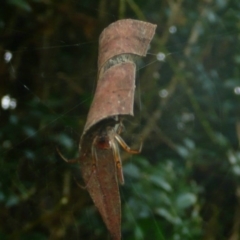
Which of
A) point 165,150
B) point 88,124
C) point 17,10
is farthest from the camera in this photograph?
point 165,150

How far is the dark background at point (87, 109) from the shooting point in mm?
982

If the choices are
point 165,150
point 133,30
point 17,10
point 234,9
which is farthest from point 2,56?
point 133,30

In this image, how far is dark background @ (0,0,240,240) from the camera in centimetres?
98

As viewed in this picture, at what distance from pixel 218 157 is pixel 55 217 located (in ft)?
1.23

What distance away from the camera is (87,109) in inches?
37.2

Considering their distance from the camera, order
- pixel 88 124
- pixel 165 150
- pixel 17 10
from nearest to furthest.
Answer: pixel 88 124 < pixel 17 10 < pixel 165 150

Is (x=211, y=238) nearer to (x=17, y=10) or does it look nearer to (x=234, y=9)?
(x=234, y=9)

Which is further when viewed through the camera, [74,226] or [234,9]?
[234,9]

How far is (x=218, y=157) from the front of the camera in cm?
121

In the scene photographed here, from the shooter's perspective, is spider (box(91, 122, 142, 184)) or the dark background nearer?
spider (box(91, 122, 142, 184))

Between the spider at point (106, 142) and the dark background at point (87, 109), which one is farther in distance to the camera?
the dark background at point (87, 109)

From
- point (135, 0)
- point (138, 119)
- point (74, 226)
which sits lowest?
point (74, 226)

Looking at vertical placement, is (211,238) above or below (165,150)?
below

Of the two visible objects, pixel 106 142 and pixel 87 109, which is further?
pixel 87 109
